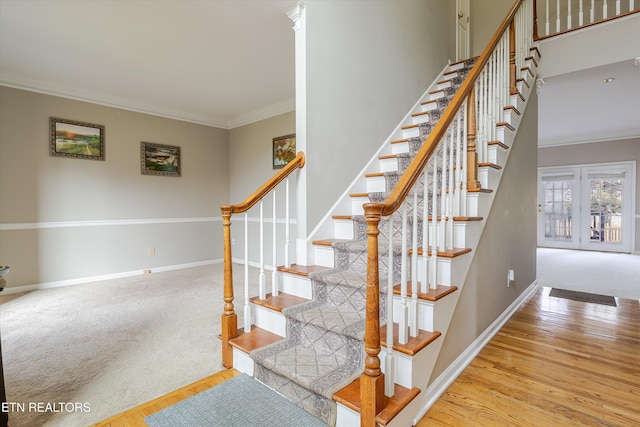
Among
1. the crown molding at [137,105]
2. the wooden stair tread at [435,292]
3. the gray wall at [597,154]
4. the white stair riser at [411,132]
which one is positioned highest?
the crown molding at [137,105]

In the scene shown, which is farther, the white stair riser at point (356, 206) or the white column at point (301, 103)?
the white stair riser at point (356, 206)

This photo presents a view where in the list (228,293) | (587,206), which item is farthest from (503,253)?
(587,206)

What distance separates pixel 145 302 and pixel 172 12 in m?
2.81

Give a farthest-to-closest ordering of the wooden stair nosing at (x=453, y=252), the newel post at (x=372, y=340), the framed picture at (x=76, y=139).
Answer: the framed picture at (x=76, y=139), the wooden stair nosing at (x=453, y=252), the newel post at (x=372, y=340)

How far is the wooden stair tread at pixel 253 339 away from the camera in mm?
1952

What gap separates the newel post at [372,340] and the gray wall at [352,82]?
3.96 ft

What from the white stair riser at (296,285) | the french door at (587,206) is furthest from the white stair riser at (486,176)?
the french door at (587,206)

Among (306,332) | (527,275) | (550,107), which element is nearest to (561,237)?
(550,107)

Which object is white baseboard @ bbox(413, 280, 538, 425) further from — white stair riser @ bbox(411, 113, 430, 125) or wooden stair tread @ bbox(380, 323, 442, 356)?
white stair riser @ bbox(411, 113, 430, 125)

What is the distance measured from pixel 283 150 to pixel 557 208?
6.89 m

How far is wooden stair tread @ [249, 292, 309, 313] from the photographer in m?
2.09

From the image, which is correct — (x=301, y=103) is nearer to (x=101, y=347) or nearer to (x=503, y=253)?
(x=503, y=253)

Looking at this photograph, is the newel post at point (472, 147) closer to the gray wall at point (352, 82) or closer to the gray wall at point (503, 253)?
the gray wall at point (503, 253)

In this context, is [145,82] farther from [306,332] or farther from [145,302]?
[306,332]
